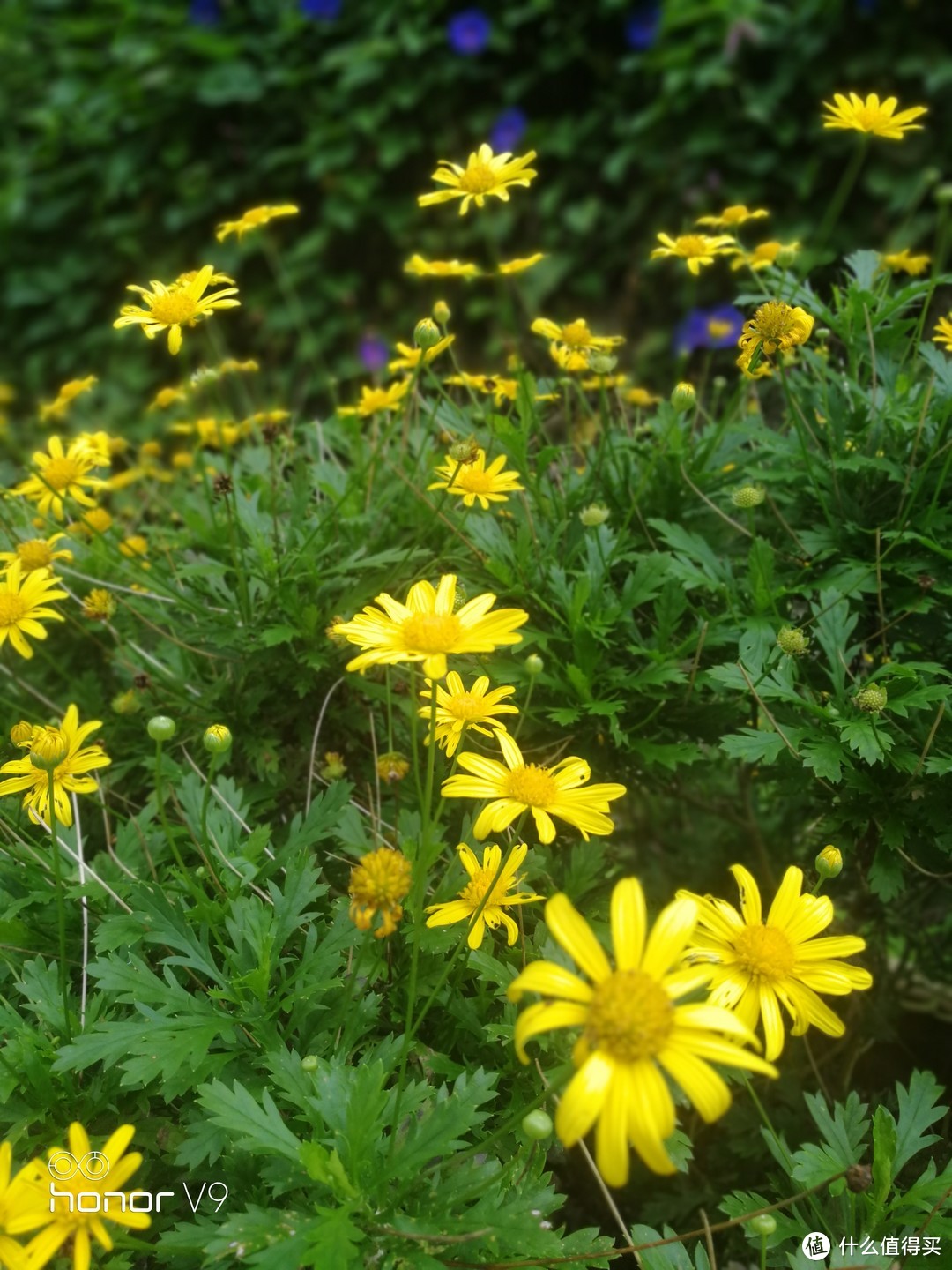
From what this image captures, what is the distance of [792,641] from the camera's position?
1215 millimetres

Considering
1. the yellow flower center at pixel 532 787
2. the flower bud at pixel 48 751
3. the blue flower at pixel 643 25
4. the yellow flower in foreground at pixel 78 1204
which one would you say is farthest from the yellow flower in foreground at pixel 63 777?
the blue flower at pixel 643 25

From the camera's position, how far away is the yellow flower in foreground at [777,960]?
36.2 inches

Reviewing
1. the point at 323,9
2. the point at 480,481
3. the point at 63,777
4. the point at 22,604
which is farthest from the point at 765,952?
the point at 323,9

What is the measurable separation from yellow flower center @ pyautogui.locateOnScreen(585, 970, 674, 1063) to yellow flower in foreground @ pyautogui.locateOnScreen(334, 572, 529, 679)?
0.95ft

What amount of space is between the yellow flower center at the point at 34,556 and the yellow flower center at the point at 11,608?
4.0 inches

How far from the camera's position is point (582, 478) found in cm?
158

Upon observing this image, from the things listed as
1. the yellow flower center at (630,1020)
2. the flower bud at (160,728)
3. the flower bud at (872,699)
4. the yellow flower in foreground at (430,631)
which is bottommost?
the flower bud at (872,699)

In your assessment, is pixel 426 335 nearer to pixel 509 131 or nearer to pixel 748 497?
pixel 748 497

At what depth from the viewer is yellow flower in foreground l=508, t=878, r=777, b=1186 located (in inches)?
26.7

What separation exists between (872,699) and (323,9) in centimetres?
390

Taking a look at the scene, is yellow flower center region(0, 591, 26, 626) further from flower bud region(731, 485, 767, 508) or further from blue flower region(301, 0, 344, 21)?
blue flower region(301, 0, 344, 21)

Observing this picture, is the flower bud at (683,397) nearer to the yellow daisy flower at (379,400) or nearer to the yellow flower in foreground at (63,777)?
the yellow daisy flower at (379,400)

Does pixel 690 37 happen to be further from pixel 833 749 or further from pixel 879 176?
pixel 833 749

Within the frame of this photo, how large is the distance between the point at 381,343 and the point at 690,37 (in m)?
1.51
